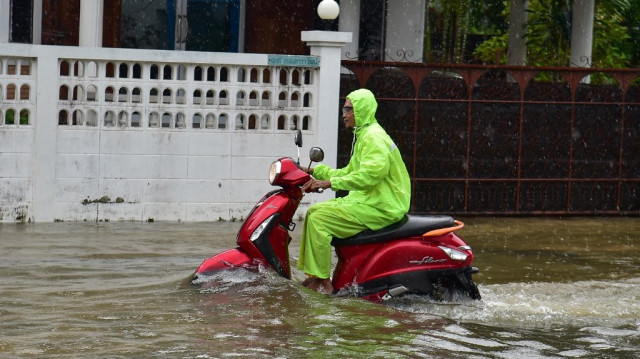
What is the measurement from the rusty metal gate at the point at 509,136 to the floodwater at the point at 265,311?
2.49 metres

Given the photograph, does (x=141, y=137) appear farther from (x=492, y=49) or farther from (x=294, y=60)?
(x=492, y=49)

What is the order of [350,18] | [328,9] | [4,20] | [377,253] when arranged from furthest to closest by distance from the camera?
[350,18], [4,20], [328,9], [377,253]

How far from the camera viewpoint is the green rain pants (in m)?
7.89

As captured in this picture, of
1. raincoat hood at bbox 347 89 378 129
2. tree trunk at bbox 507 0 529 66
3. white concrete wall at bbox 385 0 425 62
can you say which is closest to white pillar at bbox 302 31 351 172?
raincoat hood at bbox 347 89 378 129

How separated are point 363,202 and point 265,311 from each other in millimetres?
945

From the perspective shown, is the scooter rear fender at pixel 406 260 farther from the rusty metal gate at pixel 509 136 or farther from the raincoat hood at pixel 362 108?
the rusty metal gate at pixel 509 136

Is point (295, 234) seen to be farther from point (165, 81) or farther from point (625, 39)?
point (625, 39)

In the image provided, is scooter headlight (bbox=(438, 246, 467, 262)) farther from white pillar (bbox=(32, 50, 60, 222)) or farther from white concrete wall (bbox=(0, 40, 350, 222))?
white pillar (bbox=(32, 50, 60, 222))

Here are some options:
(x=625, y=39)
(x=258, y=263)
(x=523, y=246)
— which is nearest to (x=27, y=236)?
(x=258, y=263)

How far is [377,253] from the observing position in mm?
7898

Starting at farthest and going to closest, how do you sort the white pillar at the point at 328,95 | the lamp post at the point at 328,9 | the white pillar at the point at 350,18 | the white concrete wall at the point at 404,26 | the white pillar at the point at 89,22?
the white concrete wall at the point at 404,26, the white pillar at the point at 350,18, the white pillar at the point at 89,22, the lamp post at the point at 328,9, the white pillar at the point at 328,95

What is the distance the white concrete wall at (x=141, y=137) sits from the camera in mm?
11703

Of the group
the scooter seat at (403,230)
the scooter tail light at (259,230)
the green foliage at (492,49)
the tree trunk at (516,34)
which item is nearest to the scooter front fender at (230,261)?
the scooter tail light at (259,230)

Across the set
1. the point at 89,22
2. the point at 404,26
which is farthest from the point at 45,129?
the point at 404,26
